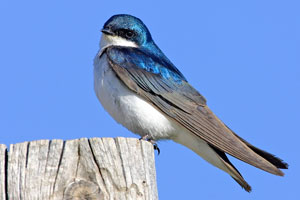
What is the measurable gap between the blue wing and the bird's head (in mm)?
224

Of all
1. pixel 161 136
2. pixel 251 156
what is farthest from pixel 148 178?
pixel 161 136

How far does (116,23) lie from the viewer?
5.47 m

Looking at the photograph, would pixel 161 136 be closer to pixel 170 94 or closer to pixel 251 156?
pixel 170 94

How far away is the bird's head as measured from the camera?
214 inches

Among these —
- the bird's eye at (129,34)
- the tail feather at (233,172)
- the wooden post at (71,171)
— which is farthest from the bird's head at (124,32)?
the wooden post at (71,171)

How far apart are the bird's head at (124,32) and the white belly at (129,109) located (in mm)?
605

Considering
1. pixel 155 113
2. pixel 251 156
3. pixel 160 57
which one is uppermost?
pixel 160 57

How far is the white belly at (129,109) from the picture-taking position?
15.4 ft

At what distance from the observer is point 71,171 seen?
2586mm

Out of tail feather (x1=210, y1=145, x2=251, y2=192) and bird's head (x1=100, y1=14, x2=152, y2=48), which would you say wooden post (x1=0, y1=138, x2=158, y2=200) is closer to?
tail feather (x1=210, y1=145, x2=251, y2=192)

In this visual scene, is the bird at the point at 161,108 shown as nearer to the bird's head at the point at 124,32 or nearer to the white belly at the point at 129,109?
the white belly at the point at 129,109

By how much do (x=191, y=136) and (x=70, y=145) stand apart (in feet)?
7.99

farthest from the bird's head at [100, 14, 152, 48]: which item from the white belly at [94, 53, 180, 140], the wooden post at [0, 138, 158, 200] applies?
the wooden post at [0, 138, 158, 200]

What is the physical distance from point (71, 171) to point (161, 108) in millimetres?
2318
